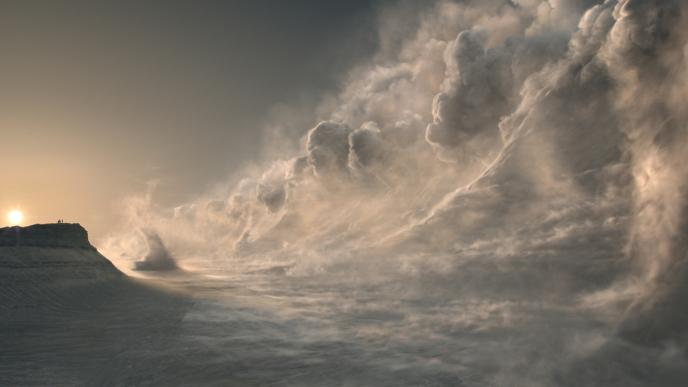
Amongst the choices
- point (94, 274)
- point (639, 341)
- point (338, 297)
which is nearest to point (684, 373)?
point (639, 341)

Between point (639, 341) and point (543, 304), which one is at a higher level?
point (543, 304)

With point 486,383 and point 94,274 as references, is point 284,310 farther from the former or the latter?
point 94,274

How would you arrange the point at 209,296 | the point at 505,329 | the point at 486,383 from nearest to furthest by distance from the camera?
the point at 486,383
the point at 505,329
the point at 209,296

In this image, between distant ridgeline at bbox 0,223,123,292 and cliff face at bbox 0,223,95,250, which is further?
cliff face at bbox 0,223,95,250

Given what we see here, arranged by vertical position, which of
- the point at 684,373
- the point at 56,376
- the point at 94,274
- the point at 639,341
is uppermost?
the point at 94,274

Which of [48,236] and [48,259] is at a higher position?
[48,236]

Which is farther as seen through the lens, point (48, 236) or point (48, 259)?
point (48, 236)

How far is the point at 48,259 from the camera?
124 feet

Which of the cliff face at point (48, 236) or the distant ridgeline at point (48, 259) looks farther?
the cliff face at point (48, 236)

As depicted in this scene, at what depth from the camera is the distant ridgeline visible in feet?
108

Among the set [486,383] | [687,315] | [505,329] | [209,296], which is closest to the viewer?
[486,383]

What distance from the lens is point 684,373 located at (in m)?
14.6

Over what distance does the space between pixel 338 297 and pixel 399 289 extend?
33.9 feet

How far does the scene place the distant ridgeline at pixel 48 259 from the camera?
3306 cm
